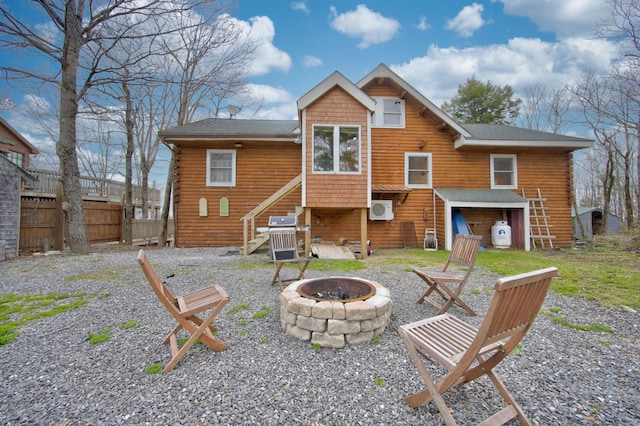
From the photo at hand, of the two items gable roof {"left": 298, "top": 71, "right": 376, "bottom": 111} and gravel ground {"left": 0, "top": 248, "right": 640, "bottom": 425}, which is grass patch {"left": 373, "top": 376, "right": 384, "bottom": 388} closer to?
gravel ground {"left": 0, "top": 248, "right": 640, "bottom": 425}

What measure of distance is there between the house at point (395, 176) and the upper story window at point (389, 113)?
39 millimetres

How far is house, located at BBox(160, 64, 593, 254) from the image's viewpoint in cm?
950

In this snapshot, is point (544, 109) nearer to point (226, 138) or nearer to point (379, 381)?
point (226, 138)

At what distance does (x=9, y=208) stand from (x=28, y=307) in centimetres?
585

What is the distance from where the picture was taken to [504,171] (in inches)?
404

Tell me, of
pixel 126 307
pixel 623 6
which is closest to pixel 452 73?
pixel 623 6

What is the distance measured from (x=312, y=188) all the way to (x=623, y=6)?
11.7 meters

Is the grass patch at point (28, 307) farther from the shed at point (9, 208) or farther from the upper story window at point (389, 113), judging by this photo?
A: the upper story window at point (389, 113)

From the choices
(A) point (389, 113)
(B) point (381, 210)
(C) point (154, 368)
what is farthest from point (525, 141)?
(C) point (154, 368)

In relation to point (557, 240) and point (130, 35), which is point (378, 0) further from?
point (557, 240)

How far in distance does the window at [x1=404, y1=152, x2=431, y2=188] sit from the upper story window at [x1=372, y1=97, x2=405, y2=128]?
1.31 m

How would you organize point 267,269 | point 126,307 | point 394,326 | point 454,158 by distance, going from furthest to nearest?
point 454,158 < point 267,269 < point 126,307 < point 394,326

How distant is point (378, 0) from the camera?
949 centimetres

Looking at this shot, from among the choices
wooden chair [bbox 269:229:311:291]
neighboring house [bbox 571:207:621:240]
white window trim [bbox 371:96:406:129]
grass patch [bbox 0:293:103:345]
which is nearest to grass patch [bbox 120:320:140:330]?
grass patch [bbox 0:293:103:345]
